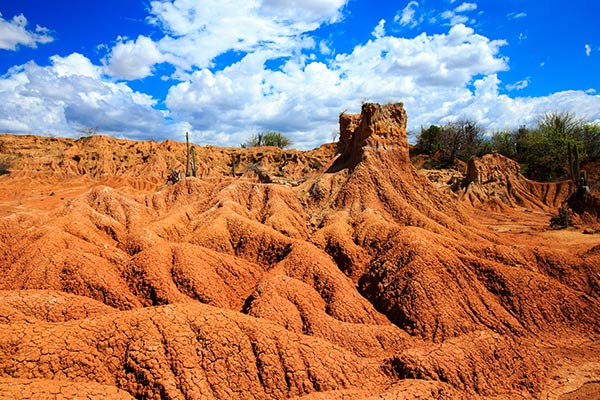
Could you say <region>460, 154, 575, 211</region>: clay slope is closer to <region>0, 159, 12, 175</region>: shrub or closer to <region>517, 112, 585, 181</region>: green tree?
<region>517, 112, 585, 181</region>: green tree

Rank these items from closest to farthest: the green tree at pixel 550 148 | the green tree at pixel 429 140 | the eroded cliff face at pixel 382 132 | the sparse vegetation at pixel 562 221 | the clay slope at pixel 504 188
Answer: the eroded cliff face at pixel 382 132 < the sparse vegetation at pixel 562 221 < the clay slope at pixel 504 188 < the green tree at pixel 550 148 < the green tree at pixel 429 140

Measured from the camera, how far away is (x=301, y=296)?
30.1ft

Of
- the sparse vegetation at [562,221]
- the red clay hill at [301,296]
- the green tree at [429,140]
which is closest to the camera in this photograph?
the red clay hill at [301,296]

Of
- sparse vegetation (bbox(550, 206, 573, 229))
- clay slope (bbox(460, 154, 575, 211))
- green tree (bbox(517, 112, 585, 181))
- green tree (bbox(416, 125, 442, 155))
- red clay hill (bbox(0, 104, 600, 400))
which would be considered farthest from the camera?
green tree (bbox(416, 125, 442, 155))

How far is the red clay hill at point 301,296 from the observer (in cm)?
600

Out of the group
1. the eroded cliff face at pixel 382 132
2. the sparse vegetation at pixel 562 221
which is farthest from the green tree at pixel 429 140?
the eroded cliff face at pixel 382 132

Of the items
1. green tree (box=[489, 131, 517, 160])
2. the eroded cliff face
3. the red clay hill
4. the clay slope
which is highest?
green tree (box=[489, 131, 517, 160])

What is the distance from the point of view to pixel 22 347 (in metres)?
5.51

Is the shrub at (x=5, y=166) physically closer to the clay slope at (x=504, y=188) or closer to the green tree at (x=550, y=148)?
the clay slope at (x=504, y=188)

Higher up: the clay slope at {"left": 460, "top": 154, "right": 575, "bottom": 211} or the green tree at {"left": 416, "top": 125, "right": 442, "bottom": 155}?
the green tree at {"left": 416, "top": 125, "right": 442, "bottom": 155}

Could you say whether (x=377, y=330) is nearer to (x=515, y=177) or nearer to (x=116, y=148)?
(x=515, y=177)

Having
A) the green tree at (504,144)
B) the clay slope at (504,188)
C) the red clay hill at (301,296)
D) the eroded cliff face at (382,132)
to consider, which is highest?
the green tree at (504,144)

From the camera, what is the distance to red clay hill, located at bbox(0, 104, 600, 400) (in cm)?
600

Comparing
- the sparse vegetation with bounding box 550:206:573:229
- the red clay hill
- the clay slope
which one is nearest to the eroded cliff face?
the red clay hill
